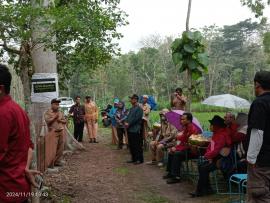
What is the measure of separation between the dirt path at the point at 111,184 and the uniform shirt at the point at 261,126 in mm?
2686

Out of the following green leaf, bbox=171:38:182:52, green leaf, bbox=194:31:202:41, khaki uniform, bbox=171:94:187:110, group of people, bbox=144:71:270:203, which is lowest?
group of people, bbox=144:71:270:203

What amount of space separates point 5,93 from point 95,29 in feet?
11.7

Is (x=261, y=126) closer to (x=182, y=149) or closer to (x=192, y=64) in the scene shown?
(x=182, y=149)

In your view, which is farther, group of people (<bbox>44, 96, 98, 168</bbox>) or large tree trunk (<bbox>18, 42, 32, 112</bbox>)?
group of people (<bbox>44, 96, 98, 168</bbox>)

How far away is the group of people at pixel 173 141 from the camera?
2.74 meters

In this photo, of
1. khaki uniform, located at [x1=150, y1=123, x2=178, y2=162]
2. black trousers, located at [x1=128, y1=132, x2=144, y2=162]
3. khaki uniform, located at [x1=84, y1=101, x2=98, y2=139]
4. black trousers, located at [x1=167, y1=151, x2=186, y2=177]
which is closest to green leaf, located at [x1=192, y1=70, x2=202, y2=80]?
khaki uniform, located at [x1=150, y1=123, x2=178, y2=162]

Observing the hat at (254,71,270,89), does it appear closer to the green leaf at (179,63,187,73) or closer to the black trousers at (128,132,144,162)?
the green leaf at (179,63,187,73)

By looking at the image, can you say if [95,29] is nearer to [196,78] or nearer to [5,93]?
[5,93]

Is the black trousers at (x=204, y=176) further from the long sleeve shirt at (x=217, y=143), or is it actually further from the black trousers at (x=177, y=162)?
the black trousers at (x=177, y=162)

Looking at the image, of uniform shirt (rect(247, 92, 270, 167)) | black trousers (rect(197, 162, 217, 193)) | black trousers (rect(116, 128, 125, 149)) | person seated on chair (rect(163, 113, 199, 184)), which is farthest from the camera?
black trousers (rect(116, 128, 125, 149))

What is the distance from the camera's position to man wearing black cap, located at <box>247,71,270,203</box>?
4113 mm

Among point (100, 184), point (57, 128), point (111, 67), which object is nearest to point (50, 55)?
point (57, 128)

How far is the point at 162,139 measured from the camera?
10078mm

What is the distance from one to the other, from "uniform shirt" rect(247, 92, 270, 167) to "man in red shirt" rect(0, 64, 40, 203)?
2.23m
